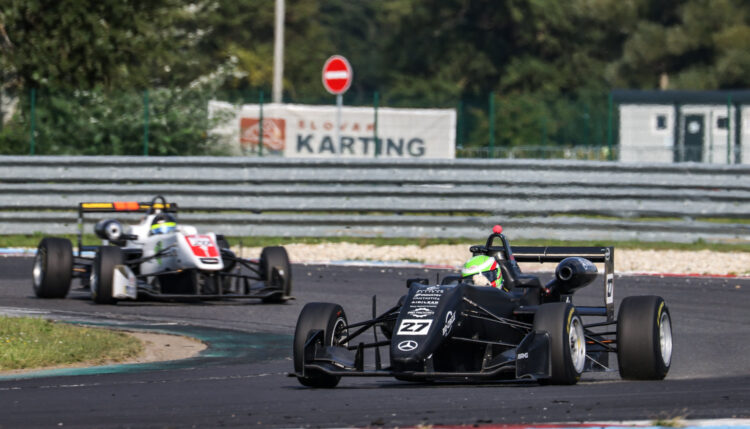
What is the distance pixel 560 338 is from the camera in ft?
28.5

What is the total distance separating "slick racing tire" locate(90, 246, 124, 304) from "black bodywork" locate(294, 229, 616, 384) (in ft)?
16.1

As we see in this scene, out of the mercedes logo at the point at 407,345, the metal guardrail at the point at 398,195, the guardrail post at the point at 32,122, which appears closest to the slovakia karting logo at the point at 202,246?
the metal guardrail at the point at 398,195

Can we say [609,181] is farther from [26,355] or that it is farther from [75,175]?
[26,355]

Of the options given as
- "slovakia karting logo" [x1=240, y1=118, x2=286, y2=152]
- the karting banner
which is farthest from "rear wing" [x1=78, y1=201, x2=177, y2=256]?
the karting banner

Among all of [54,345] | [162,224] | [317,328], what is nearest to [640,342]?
[317,328]

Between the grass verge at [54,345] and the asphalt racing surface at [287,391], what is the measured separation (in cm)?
43

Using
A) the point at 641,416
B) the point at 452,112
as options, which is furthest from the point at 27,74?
the point at 641,416

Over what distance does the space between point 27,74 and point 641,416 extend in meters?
19.4

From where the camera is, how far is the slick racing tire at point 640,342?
9.12 metres

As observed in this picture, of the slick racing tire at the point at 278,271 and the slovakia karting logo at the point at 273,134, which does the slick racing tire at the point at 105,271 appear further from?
the slovakia karting logo at the point at 273,134

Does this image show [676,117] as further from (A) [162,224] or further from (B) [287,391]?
(B) [287,391]

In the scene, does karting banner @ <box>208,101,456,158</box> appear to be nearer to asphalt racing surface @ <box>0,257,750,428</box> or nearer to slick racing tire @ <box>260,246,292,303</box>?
slick racing tire @ <box>260,246,292,303</box>

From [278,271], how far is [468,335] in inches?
220

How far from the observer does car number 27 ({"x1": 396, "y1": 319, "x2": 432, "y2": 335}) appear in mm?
8664
